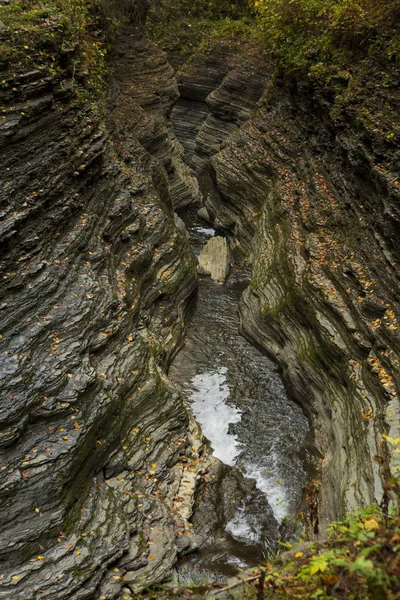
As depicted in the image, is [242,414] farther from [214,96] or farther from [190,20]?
[190,20]

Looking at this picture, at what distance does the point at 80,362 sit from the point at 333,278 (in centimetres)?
688

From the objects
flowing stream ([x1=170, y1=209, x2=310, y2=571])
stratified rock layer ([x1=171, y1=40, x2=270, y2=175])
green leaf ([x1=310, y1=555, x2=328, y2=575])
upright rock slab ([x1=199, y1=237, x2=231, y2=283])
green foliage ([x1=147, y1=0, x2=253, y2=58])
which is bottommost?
green leaf ([x1=310, y1=555, x2=328, y2=575])

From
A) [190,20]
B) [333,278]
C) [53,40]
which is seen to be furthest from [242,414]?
Answer: [190,20]

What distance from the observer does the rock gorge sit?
7.39 meters

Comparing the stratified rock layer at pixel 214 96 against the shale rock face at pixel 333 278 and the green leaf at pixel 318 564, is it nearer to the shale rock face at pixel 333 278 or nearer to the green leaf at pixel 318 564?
the shale rock face at pixel 333 278

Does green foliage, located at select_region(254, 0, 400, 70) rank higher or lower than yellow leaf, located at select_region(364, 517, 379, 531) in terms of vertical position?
higher

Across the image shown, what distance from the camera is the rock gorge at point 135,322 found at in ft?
24.2

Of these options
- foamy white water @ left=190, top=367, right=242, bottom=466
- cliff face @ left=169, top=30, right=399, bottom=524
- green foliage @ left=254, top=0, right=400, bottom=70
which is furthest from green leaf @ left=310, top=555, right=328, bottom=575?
green foliage @ left=254, top=0, right=400, bottom=70

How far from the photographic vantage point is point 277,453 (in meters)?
10.7

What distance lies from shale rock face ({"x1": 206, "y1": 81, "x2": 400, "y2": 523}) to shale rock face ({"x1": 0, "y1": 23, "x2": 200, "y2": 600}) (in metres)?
3.30

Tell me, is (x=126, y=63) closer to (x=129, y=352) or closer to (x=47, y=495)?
(x=129, y=352)

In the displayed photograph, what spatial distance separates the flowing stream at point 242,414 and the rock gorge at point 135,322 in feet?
1.78

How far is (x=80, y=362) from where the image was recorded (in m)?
8.99

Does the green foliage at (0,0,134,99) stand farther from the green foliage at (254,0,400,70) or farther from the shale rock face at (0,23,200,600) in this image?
the green foliage at (254,0,400,70)
